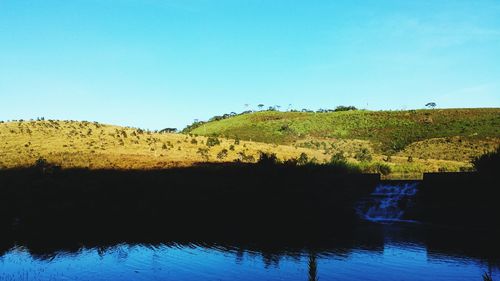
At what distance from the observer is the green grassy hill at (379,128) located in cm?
9175

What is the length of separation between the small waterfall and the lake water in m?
5.08

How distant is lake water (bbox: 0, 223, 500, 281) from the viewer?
1515cm

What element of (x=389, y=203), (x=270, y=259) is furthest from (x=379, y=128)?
(x=270, y=259)

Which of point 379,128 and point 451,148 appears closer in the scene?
point 451,148

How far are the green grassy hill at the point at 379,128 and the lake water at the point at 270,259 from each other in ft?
195

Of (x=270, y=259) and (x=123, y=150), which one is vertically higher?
(x=123, y=150)

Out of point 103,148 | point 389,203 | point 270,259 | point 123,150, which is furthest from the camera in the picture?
point 103,148

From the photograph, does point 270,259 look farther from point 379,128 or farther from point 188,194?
point 379,128

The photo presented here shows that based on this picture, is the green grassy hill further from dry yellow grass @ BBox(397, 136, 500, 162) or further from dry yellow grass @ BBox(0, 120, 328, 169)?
dry yellow grass @ BBox(0, 120, 328, 169)

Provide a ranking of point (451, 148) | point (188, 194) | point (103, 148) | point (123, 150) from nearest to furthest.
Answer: point (188, 194) → point (123, 150) → point (103, 148) → point (451, 148)

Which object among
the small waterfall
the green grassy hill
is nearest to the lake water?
the small waterfall

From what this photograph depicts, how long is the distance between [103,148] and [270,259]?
41.0m

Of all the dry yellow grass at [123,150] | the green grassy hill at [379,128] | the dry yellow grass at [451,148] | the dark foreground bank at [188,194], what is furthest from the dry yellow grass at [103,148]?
the green grassy hill at [379,128]

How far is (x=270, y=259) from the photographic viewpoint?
1711cm
